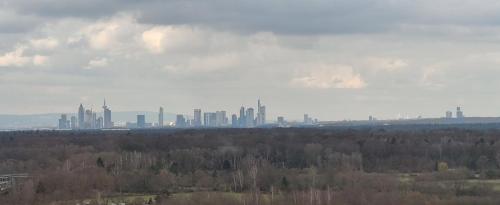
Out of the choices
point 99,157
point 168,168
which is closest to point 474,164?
point 168,168

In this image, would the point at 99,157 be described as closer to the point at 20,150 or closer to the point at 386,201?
the point at 20,150

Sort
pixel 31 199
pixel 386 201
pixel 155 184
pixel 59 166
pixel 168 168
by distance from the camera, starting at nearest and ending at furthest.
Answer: pixel 386 201 → pixel 31 199 → pixel 155 184 → pixel 59 166 → pixel 168 168

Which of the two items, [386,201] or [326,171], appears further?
[326,171]

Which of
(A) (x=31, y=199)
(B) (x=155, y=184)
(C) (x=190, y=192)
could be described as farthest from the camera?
(B) (x=155, y=184)

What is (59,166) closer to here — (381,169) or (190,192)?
(190,192)

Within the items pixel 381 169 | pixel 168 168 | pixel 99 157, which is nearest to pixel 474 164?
pixel 381 169

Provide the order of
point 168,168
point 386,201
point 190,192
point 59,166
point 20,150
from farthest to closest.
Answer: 1. point 20,150
2. point 168,168
3. point 59,166
4. point 190,192
5. point 386,201
